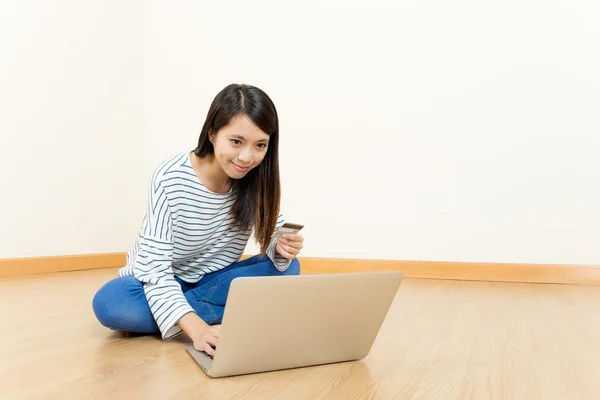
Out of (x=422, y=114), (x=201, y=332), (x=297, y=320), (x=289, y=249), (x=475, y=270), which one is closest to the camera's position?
(x=297, y=320)

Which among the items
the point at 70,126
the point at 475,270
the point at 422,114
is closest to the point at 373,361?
the point at 475,270

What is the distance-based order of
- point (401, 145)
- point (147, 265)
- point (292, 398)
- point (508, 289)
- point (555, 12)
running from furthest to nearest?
point (401, 145)
point (555, 12)
point (508, 289)
point (147, 265)
point (292, 398)

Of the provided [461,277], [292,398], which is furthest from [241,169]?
[461,277]

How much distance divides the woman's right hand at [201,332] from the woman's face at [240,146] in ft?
1.01

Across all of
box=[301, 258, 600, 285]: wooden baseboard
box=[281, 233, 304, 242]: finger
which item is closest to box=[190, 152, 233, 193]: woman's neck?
box=[281, 233, 304, 242]: finger

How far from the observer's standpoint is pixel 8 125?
2.34 meters

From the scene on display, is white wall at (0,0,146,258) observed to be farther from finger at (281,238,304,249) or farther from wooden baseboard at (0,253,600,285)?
finger at (281,238,304,249)

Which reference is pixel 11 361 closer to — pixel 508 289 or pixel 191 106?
pixel 508 289

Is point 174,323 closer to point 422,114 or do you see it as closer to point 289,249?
point 289,249

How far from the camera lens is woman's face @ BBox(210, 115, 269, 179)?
4.01 ft

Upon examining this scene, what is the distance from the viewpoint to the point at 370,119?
2844 millimetres

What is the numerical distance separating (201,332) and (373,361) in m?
0.33

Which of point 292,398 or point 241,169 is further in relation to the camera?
point 241,169

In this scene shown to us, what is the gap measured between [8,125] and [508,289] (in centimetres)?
201
